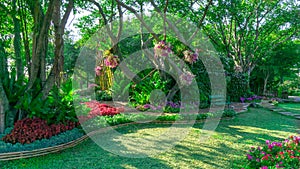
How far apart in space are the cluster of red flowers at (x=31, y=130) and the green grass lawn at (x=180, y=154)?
1.37 ft

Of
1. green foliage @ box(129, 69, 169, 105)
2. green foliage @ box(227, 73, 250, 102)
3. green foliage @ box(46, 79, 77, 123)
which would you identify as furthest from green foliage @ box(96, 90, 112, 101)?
green foliage @ box(227, 73, 250, 102)

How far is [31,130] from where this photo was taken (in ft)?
13.1

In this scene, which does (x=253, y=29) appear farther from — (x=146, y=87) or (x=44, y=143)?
(x=44, y=143)

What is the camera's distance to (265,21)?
1280cm

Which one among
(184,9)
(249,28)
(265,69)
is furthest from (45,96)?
(265,69)

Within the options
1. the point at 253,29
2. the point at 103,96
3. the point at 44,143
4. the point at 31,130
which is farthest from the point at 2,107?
the point at 253,29

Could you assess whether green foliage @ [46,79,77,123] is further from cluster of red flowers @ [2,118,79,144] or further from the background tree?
the background tree

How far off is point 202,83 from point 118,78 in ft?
12.1

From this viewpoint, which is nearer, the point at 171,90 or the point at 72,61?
the point at 171,90

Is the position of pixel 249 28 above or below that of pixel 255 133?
above

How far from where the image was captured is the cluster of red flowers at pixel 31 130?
12.5 feet

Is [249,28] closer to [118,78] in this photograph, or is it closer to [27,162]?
[118,78]

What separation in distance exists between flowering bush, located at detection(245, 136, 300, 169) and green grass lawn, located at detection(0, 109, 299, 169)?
0.84ft

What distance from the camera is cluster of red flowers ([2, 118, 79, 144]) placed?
3.82 m
